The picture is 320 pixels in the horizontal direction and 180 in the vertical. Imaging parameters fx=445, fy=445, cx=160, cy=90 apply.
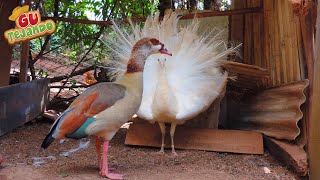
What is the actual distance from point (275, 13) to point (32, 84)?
2787 mm

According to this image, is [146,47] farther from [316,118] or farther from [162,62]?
[316,118]

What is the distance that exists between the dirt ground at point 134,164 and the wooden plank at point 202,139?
0.08m

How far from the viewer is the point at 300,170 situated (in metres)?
3.35

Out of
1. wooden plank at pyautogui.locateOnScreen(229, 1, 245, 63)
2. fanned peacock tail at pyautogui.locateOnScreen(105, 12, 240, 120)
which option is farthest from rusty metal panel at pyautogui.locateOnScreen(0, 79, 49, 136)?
wooden plank at pyautogui.locateOnScreen(229, 1, 245, 63)

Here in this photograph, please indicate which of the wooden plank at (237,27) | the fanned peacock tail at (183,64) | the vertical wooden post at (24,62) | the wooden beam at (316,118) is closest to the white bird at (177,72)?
the fanned peacock tail at (183,64)

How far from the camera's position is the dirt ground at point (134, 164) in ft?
11.4

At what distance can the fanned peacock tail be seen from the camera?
436 cm

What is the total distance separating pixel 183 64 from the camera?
4566 mm

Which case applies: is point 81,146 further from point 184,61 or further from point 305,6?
point 305,6

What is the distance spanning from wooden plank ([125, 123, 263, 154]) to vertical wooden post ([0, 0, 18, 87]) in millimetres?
1672

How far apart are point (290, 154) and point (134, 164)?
1333mm

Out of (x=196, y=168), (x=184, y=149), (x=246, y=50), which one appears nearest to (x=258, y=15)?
(x=246, y=50)

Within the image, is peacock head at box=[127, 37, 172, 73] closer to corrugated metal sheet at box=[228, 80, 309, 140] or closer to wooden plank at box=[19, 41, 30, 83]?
corrugated metal sheet at box=[228, 80, 309, 140]

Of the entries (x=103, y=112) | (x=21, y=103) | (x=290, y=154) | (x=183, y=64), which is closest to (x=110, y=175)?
(x=103, y=112)
